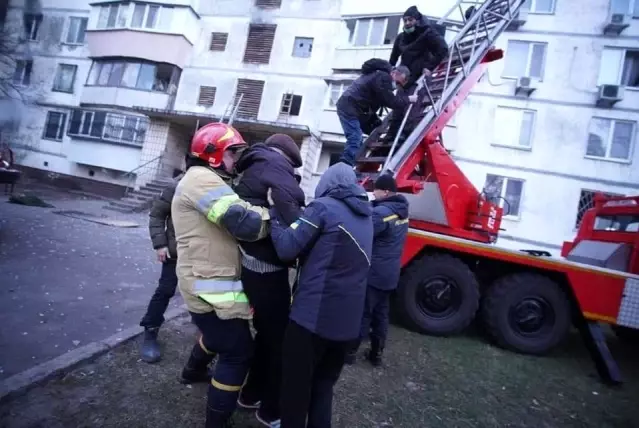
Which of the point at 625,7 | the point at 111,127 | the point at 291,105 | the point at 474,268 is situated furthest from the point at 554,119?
the point at 111,127

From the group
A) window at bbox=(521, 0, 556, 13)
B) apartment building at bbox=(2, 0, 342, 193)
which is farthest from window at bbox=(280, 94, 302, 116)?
window at bbox=(521, 0, 556, 13)

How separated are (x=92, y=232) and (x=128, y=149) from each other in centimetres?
1092

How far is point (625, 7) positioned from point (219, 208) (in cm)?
1913

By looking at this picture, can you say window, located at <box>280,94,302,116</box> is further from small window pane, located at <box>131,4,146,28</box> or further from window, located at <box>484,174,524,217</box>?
window, located at <box>484,174,524,217</box>

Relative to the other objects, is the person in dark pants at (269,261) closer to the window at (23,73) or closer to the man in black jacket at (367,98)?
the man in black jacket at (367,98)

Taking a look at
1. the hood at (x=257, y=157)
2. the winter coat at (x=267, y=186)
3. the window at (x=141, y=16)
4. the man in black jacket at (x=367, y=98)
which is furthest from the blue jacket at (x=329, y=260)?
the window at (x=141, y=16)

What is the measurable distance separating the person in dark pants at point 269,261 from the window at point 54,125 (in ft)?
79.0

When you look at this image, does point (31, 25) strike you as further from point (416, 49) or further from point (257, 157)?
point (257, 157)

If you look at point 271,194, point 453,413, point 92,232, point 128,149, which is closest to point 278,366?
point 271,194

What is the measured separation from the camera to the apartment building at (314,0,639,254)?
13727mm

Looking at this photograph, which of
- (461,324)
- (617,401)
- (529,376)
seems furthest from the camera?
(461,324)

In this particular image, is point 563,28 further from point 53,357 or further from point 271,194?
point 53,357

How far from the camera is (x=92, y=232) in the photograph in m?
9.28

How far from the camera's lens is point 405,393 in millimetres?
3361
